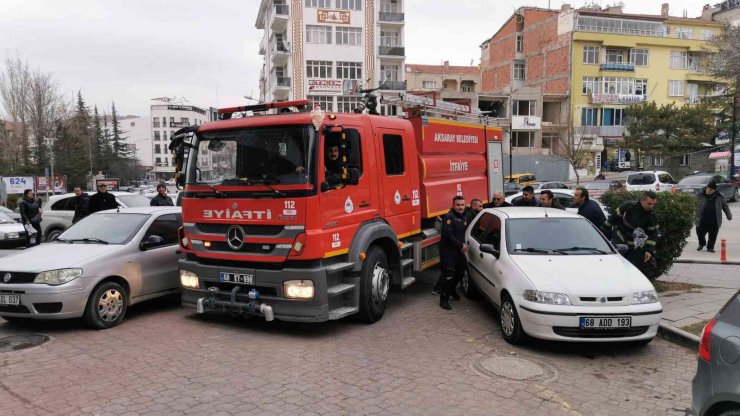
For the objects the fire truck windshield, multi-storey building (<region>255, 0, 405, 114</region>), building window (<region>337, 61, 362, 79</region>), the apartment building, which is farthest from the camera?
the apartment building

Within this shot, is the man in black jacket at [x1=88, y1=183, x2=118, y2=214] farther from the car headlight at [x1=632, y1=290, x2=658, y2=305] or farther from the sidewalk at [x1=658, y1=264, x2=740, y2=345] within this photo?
the sidewalk at [x1=658, y1=264, x2=740, y2=345]

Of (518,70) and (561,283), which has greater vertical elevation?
(518,70)

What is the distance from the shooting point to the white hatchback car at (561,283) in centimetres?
527

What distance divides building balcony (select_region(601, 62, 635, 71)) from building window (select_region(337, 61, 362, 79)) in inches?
950

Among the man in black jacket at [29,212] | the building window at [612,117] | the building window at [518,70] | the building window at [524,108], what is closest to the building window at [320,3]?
the building window at [524,108]

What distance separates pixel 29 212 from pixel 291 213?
37.3ft

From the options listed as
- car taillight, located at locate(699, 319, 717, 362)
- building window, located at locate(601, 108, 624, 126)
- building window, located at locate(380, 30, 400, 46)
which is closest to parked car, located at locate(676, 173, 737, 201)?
car taillight, located at locate(699, 319, 717, 362)

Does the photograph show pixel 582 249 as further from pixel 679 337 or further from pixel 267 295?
pixel 267 295

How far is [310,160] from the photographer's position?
18.9ft

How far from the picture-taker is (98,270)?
634cm

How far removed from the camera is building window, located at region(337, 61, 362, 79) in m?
43.9

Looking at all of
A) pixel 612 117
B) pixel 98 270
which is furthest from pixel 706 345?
pixel 612 117

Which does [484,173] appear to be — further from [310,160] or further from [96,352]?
[96,352]

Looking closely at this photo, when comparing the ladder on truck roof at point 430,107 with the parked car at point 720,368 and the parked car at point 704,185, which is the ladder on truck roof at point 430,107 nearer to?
the parked car at point 720,368
